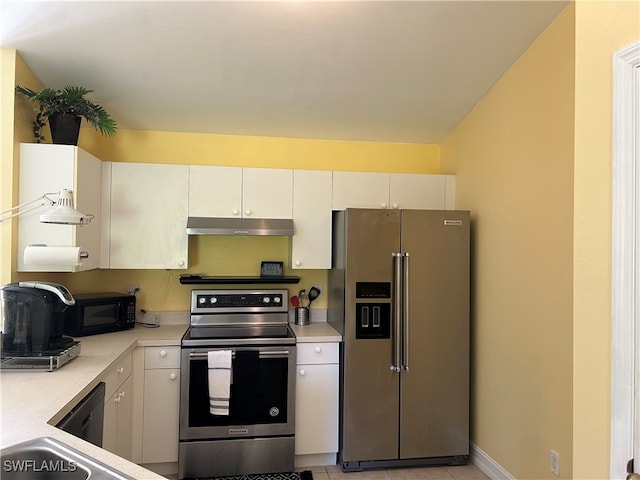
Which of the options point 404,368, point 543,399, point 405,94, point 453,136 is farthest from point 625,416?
point 453,136

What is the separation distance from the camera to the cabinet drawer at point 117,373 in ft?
7.27

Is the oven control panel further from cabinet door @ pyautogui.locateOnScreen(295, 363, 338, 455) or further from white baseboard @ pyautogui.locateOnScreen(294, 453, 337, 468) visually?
white baseboard @ pyautogui.locateOnScreen(294, 453, 337, 468)

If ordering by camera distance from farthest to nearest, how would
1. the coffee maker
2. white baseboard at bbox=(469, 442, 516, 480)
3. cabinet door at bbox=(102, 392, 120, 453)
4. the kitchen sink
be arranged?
white baseboard at bbox=(469, 442, 516, 480) → cabinet door at bbox=(102, 392, 120, 453) → the coffee maker → the kitchen sink

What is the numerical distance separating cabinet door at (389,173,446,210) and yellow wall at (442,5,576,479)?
0.86 feet

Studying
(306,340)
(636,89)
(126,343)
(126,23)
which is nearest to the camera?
(636,89)

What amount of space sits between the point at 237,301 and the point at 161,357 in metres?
0.68

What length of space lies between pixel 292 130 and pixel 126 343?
1.96m

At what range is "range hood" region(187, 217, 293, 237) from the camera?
302 cm

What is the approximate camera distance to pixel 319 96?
2.97 metres

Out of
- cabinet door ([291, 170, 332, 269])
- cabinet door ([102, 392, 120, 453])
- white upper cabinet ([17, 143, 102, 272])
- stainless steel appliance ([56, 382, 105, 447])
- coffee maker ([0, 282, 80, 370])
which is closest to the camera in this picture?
stainless steel appliance ([56, 382, 105, 447])

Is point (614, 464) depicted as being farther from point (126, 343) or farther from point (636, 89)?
point (126, 343)

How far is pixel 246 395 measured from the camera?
281 centimetres

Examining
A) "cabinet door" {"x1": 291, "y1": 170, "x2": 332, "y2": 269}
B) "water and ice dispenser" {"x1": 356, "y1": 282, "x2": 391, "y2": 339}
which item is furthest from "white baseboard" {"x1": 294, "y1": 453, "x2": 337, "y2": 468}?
"cabinet door" {"x1": 291, "y1": 170, "x2": 332, "y2": 269}

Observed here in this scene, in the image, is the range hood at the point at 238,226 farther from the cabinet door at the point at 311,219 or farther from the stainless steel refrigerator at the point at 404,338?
the stainless steel refrigerator at the point at 404,338
